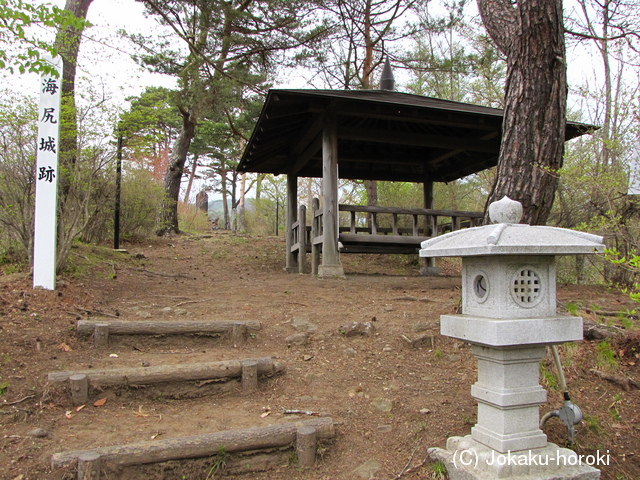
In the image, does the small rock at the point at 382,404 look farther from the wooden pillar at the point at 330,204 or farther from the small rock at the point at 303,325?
the wooden pillar at the point at 330,204

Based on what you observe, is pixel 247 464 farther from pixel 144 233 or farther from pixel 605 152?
pixel 144 233

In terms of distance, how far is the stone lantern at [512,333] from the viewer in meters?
2.22

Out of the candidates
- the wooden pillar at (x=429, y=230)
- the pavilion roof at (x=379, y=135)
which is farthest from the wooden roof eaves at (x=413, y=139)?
the wooden pillar at (x=429, y=230)

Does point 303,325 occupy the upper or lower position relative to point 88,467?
upper

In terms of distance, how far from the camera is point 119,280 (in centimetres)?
659

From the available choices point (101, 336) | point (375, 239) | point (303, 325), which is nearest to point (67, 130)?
point (101, 336)

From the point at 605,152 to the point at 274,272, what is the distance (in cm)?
637

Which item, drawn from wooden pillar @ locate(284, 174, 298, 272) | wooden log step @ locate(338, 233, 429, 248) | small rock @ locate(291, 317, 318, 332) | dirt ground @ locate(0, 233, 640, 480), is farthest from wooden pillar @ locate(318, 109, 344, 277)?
small rock @ locate(291, 317, 318, 332)

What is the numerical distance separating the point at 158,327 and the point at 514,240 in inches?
122

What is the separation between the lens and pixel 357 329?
4270mm

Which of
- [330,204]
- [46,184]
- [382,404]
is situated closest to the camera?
[382,404]

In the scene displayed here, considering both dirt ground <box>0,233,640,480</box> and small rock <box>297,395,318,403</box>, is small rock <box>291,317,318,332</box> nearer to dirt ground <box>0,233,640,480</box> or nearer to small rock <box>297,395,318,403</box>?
dirt ground <box>0,233,640,480</box>

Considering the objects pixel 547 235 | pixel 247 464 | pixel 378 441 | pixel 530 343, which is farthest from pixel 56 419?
pixel 547 235

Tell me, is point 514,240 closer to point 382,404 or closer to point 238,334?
point 382,404
